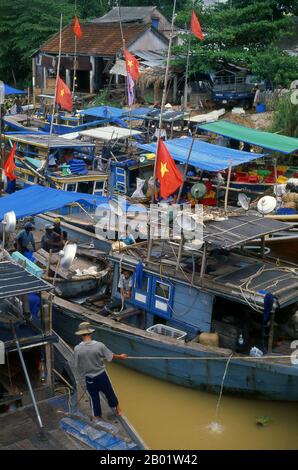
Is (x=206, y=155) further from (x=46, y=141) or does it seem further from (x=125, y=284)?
(x=125, y=284)

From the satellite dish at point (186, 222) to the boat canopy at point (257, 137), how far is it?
7912 millimetres

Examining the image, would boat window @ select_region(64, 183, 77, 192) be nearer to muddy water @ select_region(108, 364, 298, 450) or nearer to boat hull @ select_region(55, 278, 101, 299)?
boat hull @ select_region(55, 278, 101, 299)

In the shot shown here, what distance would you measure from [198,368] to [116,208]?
15.6 feet

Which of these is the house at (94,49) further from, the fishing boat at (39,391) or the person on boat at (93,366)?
the person on boat at (93,366)

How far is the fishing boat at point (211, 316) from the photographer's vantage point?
9984mm

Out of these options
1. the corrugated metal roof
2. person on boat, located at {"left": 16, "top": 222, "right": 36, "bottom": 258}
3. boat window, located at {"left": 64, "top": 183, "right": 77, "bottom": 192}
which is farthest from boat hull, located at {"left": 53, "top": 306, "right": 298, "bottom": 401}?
boat window, located at {"left": 64, "top": 183, "right": 77, "bottom": 192}

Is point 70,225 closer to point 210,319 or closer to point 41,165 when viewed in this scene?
point 41,165

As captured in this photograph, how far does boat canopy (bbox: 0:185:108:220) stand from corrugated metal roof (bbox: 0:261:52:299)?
444 cm

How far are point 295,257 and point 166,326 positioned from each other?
437cm

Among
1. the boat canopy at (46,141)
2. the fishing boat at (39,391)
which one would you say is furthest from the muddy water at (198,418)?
the boat canopy at (46,141)

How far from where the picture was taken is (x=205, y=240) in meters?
10.0

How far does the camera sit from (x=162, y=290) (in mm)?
11094

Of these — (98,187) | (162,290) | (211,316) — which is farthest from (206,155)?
(211,316)

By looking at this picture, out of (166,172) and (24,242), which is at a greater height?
(166,172)
